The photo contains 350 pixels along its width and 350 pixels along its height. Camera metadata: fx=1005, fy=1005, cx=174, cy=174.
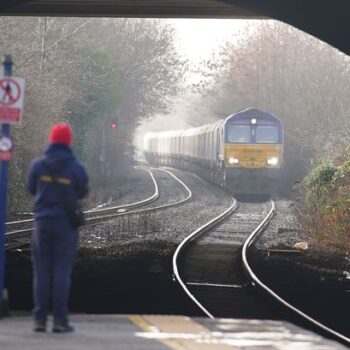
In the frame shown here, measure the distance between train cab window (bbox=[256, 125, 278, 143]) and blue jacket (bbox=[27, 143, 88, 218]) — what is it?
3086 cm

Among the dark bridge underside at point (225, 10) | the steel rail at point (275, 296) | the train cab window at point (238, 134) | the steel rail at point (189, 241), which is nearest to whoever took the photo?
the steel rail at point (275, 296)

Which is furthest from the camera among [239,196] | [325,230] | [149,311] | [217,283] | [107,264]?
[239,196]

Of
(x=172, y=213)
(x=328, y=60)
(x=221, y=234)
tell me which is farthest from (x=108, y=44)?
(x=221, y=234)

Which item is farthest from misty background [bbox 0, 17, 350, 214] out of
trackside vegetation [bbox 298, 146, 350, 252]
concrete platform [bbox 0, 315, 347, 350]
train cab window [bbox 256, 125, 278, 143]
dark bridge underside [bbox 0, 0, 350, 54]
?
concrete platform [bbox 0, 315, 347, 350]

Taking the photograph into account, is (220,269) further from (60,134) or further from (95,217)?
(95,217)

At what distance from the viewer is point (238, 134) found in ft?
128

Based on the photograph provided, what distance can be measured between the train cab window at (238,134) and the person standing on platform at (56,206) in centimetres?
3060

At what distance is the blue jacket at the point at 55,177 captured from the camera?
844 cm

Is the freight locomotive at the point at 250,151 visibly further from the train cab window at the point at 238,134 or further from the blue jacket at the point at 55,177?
the blue jacket at the point at 55,177

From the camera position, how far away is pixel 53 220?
27.5 feet

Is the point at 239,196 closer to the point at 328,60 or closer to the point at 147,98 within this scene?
the point at 328,60

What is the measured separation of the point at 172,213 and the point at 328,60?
2458cm

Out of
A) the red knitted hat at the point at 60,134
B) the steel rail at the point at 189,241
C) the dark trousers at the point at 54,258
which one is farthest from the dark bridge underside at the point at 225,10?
the dark trousers at the point at 54,258

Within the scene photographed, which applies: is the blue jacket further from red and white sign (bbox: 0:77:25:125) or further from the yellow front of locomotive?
the yellow front of locomotive
